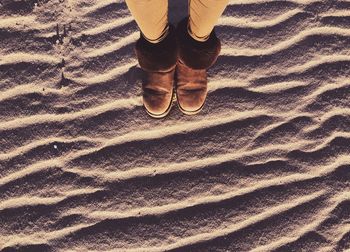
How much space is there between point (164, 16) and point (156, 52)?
0.29 metres

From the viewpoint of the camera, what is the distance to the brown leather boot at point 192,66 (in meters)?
1.92

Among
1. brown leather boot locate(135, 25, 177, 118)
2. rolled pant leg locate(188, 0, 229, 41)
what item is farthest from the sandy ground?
rolled pant leg locate(188, 0, 229, 41)

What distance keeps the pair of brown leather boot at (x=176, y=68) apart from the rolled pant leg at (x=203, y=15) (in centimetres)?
8

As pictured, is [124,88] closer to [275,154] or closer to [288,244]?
[275,154]

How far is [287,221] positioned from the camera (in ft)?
7.72

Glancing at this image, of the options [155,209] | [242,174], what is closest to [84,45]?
[155,209]

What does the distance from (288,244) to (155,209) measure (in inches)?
35.6

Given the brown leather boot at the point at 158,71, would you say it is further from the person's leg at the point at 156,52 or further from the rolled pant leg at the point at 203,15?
the rolled pant leg at the point at 203,15

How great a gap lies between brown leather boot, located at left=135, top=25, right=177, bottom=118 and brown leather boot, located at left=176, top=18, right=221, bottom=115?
55 mm

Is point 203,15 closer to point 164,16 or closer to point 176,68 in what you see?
point 164,16

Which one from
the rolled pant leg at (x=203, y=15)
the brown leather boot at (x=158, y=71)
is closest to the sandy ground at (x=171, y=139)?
the brown leather boot at (x=158, y=71)

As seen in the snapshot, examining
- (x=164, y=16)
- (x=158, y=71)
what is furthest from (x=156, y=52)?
(x=164, y=16)

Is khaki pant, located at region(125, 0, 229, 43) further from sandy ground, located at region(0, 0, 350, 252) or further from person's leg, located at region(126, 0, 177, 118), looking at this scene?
sandy ground, located at region(0, 0, 350, 252)

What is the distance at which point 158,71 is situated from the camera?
81.1 inches
